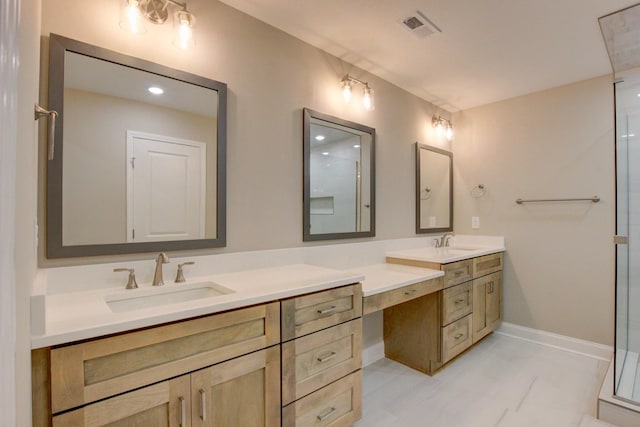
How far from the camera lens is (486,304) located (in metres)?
2.84

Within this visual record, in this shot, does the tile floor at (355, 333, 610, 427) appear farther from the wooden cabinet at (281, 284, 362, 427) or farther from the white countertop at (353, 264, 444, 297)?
the white countertop at (353, 264, 444, 297)

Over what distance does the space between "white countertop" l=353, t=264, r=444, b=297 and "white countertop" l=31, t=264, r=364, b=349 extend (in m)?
0.25

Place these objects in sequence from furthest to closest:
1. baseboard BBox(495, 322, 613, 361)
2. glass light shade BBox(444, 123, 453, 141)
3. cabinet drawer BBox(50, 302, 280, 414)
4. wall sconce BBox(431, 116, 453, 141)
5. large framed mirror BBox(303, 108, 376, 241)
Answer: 1. glass light shade BBox(444, 123, 453, 141)
2. wall sconce BBox(431, 116, 453, 141)
3. baseboard BBox(495, 322, 613, 361)
4. large framed mirror BBox(303, 108, 376, 241)
5. cabinet drawer BBox(50, 302, 280, 414)

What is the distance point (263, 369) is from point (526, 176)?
2.99 m

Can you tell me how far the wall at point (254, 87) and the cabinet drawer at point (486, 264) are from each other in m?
1.60

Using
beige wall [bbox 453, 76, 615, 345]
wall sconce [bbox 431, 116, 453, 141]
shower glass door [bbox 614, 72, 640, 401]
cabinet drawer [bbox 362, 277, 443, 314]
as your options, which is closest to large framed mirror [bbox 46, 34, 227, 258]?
cabinet drawer [bbox 362, 277, 443, 314]

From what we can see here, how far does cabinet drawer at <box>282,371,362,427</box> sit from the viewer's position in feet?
4.52

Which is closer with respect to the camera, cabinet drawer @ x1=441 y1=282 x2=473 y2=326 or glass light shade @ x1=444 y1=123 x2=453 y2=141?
cabinet drawer @ x1=441 y1=282 x2=473 y2=326

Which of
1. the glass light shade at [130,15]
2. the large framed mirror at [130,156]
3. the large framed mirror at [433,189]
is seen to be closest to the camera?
the large framed mirror at [130,156]

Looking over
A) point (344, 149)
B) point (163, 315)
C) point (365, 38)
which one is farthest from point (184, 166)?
point (365, 38)

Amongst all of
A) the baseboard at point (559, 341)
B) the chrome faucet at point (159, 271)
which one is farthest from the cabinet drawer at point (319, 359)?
the baseboard at point (559, 341)

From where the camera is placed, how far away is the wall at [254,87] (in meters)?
1.42

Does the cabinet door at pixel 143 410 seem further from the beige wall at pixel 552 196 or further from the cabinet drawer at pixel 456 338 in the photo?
the beige wall at pixel 552 196

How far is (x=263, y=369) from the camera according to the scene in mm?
1265
